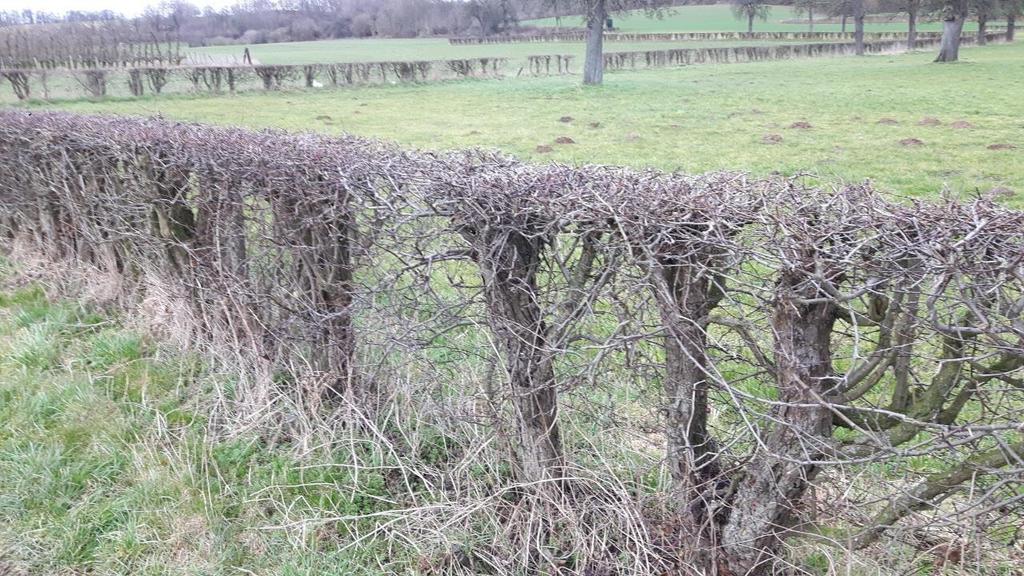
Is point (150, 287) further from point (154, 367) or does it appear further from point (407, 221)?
point (407, 221)

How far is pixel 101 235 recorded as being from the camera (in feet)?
19.8

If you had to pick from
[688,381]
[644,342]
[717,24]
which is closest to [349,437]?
[644,342]

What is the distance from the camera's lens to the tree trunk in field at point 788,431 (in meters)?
2.27

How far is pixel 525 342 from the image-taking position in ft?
9.63

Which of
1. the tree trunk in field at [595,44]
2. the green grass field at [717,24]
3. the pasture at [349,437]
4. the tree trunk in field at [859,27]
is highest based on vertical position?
the green grass field at [717,24]

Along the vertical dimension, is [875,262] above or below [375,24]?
below

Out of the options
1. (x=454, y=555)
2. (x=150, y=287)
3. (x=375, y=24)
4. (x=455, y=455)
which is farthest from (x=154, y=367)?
(x=375, y=24)

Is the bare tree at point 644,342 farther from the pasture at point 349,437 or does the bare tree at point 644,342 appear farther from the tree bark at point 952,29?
the tree bark at point 952,29

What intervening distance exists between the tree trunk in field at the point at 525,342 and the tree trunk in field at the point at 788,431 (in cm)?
83

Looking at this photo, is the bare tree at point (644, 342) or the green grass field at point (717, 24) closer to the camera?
the bare tree at point (644, 342)

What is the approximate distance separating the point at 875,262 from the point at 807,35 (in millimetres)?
80869

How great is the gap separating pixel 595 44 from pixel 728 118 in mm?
14582

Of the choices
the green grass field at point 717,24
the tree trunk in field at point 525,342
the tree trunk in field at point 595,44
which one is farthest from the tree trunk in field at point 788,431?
the green grass field at point 717,24

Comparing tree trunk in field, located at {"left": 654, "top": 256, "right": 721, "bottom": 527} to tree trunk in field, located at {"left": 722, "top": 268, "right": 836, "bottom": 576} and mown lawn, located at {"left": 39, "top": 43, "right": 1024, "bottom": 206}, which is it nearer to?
tree trunk in field, located at {"left": 722, "top": 268, "right": 836, "bottom": 576}
